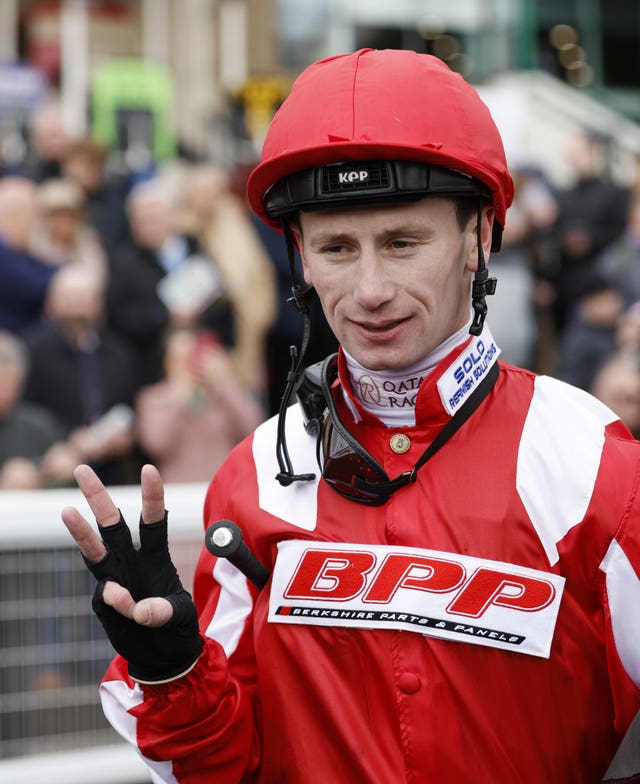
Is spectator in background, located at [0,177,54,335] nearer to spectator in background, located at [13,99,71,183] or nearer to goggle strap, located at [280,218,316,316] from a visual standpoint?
spectator in background, located at [13,99,71,183]

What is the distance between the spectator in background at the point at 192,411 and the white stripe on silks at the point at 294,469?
3.15 metres

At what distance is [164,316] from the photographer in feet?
20.2

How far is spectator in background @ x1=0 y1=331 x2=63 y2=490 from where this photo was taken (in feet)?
16.3

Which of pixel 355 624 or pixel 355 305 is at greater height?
pixel 355 305

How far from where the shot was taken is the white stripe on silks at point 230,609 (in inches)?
93.6

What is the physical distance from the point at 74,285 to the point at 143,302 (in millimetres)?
497

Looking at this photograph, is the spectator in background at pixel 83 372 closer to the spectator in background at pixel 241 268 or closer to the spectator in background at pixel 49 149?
the spectator in background at pixel 241 268

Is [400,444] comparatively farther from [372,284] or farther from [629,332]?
[629,332]

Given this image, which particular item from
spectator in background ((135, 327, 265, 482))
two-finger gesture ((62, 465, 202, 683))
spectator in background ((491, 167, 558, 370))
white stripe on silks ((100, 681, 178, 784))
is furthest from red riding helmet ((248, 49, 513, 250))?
spectator in background ((491, 167, 558, 370))

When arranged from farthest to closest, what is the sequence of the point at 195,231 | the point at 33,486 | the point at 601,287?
the point at 601,287
the point at 195,231
the point at 33,486

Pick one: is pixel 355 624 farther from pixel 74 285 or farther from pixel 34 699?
pixel 74 285

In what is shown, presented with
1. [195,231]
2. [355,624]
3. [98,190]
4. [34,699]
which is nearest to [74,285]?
[195,231]

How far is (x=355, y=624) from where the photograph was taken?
2211mm

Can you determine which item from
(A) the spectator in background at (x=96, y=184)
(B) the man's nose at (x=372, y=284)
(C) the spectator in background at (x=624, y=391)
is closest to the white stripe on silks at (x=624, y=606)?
(B) the man's nose at (x=372, y=284)
